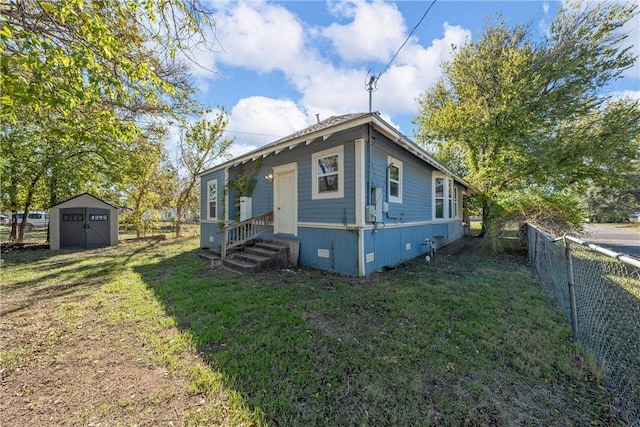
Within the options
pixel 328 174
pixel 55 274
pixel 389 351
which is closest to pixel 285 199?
pixel 328 174

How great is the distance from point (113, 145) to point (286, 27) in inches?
309

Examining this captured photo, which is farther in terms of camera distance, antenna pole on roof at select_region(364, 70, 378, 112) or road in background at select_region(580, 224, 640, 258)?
road in background at select_region(580, 224, 640, 258)

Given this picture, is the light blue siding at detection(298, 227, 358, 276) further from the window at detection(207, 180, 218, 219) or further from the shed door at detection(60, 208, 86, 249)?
the shed door at detection(60, 208, 86, 249)

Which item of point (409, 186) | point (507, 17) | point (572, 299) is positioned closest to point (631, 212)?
point (507, 17)

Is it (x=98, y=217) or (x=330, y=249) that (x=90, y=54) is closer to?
(x=330, y=249)

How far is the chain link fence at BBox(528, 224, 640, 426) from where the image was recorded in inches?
83.7

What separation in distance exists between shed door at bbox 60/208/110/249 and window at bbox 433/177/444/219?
14.3 m

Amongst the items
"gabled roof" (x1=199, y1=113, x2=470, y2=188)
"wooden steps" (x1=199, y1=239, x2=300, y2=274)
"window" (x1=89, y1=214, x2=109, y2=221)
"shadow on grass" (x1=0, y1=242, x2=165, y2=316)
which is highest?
"gabled roof" (x1=199, y1=113, x2=470, y2=188)

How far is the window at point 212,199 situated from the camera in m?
9.98

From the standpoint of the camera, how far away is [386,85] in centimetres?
759

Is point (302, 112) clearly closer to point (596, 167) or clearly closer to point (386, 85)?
point (386, 85)

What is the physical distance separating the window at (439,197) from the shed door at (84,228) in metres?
14.3

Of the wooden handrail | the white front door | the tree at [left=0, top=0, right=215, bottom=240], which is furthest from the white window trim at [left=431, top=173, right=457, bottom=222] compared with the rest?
the tree at [left=0, top=0, right=215, bottom=240]

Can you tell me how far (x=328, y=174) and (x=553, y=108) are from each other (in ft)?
42.1
